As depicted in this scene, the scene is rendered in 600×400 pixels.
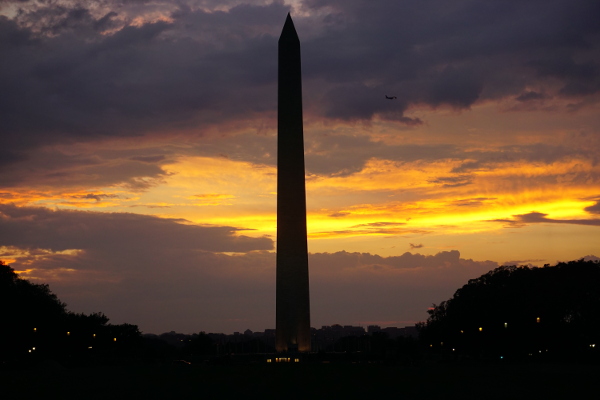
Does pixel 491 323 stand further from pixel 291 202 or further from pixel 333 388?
pixel 333 388

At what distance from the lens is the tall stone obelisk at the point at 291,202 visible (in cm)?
7231

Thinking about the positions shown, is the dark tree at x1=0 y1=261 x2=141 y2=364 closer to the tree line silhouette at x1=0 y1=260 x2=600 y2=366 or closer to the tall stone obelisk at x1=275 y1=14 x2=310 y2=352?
the tree line silhouette at x1=0 y1=260 x2=600 y2=366

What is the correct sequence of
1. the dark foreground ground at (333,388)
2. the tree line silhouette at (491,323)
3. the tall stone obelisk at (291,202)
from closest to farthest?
the dark foreground ground at (333,388)
the tall stone obelisk at (291,202)
the tree line silhouette at (491,323)

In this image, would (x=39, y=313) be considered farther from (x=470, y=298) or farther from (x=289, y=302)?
(x=470, y=298)

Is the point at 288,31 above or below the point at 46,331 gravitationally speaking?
above

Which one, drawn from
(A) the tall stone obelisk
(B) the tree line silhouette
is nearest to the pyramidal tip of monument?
(A) the tall stone obelisk

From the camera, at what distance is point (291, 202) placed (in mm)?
72625

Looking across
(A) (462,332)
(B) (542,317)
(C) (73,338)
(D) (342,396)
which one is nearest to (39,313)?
(C) (73,338)

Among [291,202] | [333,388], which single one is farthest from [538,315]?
[333,388]

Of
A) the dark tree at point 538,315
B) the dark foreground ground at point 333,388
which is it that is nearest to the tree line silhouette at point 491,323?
the dark tree at point 538,315

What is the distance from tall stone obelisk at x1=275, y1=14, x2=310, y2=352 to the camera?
72312mm

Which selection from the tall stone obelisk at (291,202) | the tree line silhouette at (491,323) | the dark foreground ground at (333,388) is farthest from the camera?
the tree line silhouette at (491,323)

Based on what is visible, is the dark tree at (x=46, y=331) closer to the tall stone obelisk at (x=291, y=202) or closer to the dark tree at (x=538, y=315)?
the tall stone obelisk at (x=291, y=202)

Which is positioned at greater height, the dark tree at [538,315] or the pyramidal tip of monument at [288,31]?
the pyramidal tip of monument at [288,31]
